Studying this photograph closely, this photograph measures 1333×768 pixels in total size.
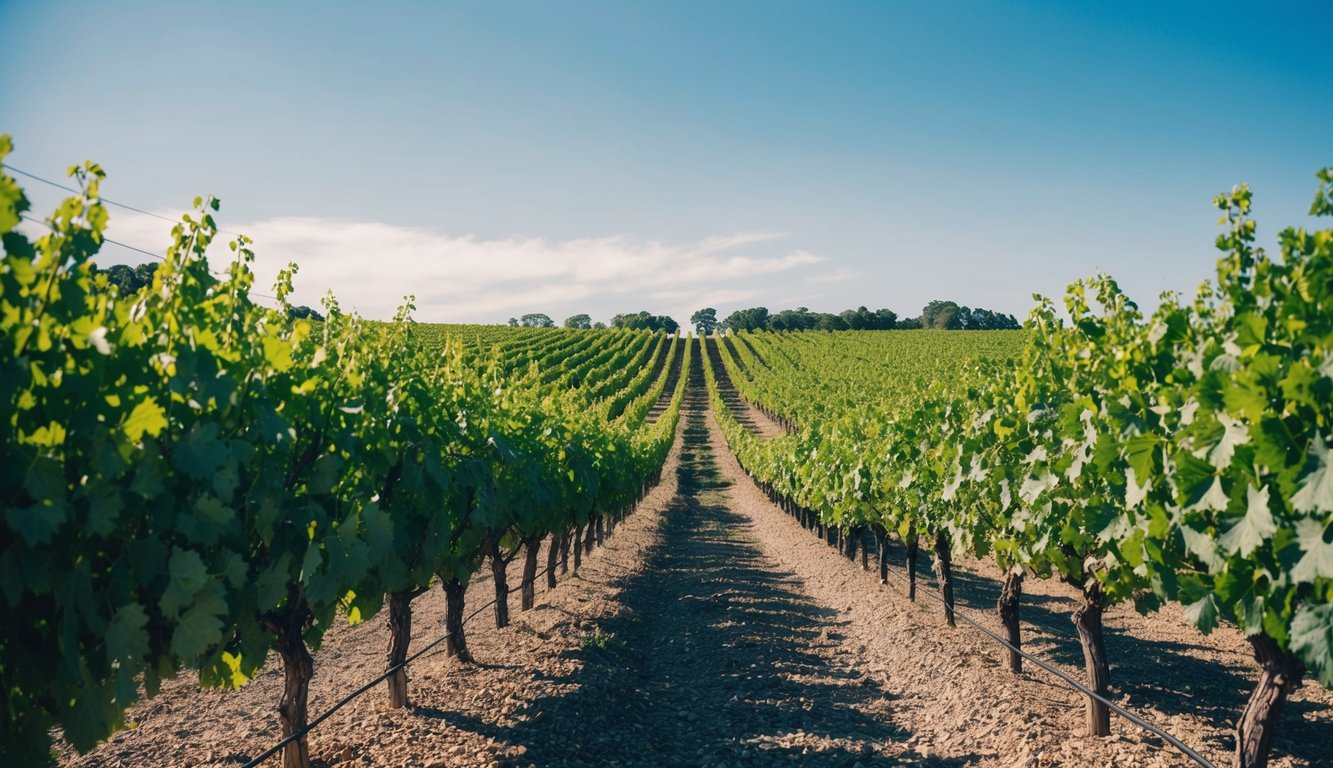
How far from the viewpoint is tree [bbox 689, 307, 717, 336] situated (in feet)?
611

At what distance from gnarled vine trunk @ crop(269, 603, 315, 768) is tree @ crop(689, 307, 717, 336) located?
589 ft

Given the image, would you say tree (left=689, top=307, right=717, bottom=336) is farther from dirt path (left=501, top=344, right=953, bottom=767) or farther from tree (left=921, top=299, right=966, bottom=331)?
dirt path (left=501, top=344, right=953, bottom=767)

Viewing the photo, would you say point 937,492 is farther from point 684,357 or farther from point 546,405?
point 684,357

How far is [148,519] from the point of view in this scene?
12.3ft

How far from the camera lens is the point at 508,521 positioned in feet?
32.6

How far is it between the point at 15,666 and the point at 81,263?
1860 millimetres

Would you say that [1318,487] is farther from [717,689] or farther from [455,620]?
[455,620]

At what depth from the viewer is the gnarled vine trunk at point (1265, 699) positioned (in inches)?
182

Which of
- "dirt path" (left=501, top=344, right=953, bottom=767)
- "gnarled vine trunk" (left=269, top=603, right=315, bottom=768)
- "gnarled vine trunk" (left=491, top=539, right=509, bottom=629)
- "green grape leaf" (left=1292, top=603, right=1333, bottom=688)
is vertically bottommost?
"dirt path" (left=501, top=344, right=953, bottom=767)

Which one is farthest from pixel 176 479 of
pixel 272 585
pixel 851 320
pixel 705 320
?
pixel 705 320

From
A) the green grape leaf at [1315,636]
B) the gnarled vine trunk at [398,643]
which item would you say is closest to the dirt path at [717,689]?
the gnarled vine trunk at [398,643]

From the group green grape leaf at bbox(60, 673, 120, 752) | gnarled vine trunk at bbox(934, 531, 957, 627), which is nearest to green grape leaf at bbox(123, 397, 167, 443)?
green grape leaf at bbox(60, 673, 120, 752)

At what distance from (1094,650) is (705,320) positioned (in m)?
180

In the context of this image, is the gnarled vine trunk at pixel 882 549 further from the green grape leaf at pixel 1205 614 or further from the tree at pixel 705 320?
the tree at pixel 705 320
